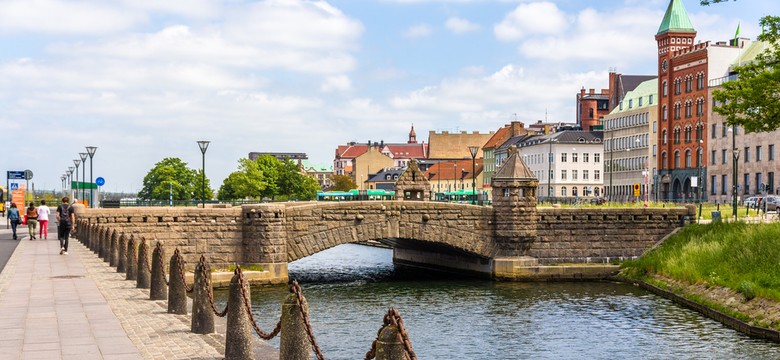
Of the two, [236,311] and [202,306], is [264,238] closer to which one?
[202,306]

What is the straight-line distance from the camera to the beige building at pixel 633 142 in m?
115

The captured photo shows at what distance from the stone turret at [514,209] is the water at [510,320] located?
227 centimetres

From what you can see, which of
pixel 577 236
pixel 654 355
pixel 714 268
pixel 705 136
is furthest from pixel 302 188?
pixel 654 355

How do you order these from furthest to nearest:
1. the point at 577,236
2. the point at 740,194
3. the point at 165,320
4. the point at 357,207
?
the point at 740,194 → the point at 577,236 → the point at 357,207 → the point at 165,320

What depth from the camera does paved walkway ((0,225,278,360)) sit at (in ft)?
44.8

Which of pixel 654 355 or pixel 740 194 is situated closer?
pixel 654 355

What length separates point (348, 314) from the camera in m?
31.2

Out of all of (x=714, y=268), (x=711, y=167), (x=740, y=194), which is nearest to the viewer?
(x=714, y=268)

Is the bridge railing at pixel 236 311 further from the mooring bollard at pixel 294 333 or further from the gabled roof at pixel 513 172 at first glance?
the gabled roof at pixel 513 172

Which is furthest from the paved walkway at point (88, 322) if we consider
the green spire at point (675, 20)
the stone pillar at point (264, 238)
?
the green spire at point (675, 20)

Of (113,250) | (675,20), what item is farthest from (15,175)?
(675,20)

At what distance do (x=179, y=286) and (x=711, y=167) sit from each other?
8844 cm

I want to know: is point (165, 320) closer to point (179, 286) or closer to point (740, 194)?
point (179, 286)

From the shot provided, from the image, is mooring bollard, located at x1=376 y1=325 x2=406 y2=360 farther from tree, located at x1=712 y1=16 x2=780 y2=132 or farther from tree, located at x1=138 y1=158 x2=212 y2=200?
tree, located at x1=138 y1=158 x2=212 y2=200
